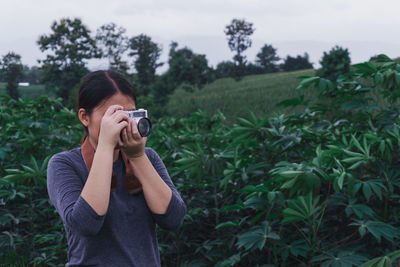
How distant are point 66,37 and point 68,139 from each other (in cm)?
4041

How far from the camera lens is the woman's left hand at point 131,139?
4.38ft

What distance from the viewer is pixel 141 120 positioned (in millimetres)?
1352

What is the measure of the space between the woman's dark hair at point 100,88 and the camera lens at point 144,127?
0.16 metres

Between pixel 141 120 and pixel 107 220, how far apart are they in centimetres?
34

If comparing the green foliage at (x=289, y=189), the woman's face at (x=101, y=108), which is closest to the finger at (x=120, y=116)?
the woman's face at (x=101, y=108)

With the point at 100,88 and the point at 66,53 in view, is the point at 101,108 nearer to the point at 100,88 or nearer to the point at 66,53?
the point at 100,88

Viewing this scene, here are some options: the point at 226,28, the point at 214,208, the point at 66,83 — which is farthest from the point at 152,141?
the point at 226,28

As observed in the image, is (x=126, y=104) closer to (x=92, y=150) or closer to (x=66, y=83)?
(x=92, y=150)

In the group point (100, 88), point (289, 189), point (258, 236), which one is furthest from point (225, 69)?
point (100, 88)

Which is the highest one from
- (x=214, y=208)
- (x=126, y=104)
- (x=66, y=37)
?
(x=66, y=37)

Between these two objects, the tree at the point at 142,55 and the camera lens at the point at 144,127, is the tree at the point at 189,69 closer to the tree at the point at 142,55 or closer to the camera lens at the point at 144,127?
the tree at the point at 142,55

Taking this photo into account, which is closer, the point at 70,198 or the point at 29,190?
the point at 70,198

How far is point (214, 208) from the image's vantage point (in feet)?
9.07

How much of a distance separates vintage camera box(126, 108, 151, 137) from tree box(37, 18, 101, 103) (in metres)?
40.5
